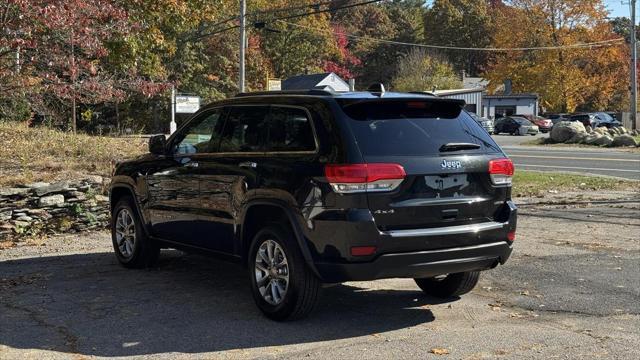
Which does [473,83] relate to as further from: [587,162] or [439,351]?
[439,351]

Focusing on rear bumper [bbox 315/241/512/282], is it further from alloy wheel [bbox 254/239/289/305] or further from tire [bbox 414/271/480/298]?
tire [bbox 414/271/480/298]

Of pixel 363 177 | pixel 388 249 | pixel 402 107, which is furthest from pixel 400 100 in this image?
pixel 388 249

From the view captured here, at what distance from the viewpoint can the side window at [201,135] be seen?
673 cm

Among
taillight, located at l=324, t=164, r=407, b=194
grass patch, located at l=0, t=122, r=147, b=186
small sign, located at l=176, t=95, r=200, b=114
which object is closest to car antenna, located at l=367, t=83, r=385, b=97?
taillight, located at l=324, t=164, r=407, b=194

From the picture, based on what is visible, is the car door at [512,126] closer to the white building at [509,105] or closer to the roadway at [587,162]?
the white building at [509,105]

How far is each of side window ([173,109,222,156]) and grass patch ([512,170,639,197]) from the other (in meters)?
9.18

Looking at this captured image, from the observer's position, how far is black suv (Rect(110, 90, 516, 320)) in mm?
5223

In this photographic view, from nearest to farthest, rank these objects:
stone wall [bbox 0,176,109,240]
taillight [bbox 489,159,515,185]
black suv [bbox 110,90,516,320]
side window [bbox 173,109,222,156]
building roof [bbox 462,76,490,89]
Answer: black suv [bbox 110,90,516,320], taillight [bbox 489,159,515,185], side window [bbox 173,109,222,156], stone wall [bbox 0,176,109,240], building roof [bbox 462,76,490,89]

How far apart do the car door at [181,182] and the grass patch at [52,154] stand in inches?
169

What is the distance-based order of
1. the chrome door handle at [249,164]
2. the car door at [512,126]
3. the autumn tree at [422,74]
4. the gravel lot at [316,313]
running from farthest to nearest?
the autumn tree at [422,74]
the car door at [512,126]
the chrome door handle at [249,164]
the gravel lot at [316,313]

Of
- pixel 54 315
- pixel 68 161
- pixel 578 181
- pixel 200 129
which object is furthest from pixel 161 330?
pixel 578 181

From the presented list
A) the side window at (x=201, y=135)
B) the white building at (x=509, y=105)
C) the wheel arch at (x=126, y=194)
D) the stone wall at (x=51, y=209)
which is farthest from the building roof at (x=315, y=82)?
the side window at (x=201, y=135)

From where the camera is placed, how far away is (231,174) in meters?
6.18

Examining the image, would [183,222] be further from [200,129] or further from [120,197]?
[120,197]
